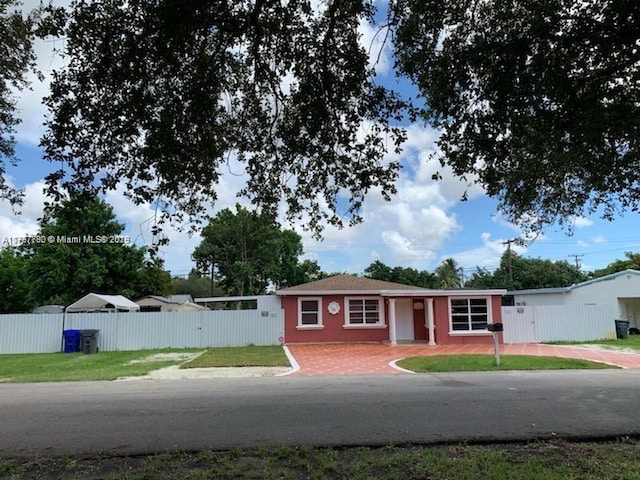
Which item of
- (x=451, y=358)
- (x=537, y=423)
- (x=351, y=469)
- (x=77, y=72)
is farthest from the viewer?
(x=451, y=358)

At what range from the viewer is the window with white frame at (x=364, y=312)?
2383cm

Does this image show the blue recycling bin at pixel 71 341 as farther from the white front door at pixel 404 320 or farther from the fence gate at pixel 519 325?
the fence gate at pixel 519 325

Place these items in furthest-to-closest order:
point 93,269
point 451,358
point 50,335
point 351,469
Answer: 1. point 93,269
2. point 50,335
3. point 451,358
4. point 351,469

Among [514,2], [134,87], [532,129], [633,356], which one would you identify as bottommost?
[633,356]

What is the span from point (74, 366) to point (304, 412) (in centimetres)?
1092

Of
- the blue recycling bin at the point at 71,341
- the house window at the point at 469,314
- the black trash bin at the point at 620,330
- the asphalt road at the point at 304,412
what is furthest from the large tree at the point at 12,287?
the black trash bin at the point at 620,330

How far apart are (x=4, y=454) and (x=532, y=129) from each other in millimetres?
7281

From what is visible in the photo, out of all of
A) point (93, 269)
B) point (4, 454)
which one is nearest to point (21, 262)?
point (93, 269)

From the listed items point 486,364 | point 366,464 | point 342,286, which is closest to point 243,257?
point 342,286

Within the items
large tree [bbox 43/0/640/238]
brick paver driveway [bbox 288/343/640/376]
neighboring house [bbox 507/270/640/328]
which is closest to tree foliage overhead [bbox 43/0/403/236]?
large tree [bbox 43/0/640/238]

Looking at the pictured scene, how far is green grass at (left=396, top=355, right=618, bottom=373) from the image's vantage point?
46.6 feet

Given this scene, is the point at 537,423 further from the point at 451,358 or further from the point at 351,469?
the point at 451,358

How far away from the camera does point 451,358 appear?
1606 centimetres

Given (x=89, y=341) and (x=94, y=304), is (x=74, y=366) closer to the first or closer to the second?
(x=89, y=341)
